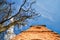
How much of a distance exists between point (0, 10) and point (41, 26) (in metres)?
29.1

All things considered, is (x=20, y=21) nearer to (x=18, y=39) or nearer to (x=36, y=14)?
(x=36, y=14)

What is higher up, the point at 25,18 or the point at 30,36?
the point at 30,36

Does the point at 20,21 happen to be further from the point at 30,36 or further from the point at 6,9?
the point at 30,36

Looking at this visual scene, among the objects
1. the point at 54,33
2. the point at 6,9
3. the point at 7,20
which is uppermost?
the point at 54,33

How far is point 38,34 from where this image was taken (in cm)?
5041

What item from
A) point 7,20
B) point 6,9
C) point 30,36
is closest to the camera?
point 7,20

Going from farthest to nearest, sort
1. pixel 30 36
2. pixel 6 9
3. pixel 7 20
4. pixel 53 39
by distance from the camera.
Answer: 1. pixel 30 36
2. pixel 53 39
3. pixel 6 9
4. pixel 7 20

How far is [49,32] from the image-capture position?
160 ft

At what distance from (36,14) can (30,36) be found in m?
29.7

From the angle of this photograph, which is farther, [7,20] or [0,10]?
[0,10]

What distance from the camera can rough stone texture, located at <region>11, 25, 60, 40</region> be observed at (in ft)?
157

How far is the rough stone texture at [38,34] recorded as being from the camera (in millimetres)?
47919

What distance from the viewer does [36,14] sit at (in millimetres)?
20750

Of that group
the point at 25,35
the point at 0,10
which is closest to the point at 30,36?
the point at 25,35
